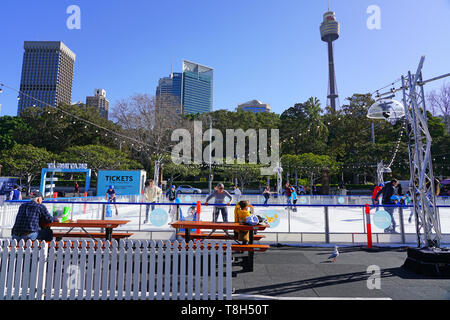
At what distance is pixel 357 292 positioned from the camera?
420 cm

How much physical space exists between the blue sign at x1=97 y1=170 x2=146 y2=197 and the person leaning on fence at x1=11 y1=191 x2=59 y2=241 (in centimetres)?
2046

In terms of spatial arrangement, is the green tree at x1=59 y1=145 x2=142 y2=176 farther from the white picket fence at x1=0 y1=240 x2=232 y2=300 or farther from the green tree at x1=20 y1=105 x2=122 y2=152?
the white picket fence at x1=0 y1=240 x2=232 y2=300

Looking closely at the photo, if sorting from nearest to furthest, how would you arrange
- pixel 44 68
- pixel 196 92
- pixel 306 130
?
pixel 44 68 → pixel 306 130 → pixel 196 92

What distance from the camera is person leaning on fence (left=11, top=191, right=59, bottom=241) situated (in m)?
4.89

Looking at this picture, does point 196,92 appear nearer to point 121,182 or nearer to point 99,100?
point 99,100

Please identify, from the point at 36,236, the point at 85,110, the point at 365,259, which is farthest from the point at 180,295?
the point at 85,110

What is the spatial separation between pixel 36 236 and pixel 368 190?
4050cm

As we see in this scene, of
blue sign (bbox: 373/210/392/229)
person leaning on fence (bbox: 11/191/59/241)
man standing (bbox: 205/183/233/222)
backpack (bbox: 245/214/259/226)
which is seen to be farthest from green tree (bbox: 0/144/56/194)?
blue sign (bbox: 373/210/392/229)

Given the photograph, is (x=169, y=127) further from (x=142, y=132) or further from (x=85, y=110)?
(x=85, y=110)

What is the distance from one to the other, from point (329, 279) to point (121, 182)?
76.9 ft

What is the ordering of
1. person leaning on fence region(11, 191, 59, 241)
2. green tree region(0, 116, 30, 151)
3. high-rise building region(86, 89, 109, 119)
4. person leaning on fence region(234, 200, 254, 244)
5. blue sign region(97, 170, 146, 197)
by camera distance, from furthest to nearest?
high-rise building region(86, 89, 109, 119) < green tree region(0, 116, 30, 151) < blue sign region(97, 170, 146, 197) < person leaning on fence region(234, 200, 254, 244) < person leaning on fence region(11, 191, 59, 241)

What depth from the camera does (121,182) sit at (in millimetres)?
25281

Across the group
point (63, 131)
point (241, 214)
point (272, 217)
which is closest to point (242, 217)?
point (241, 214)
